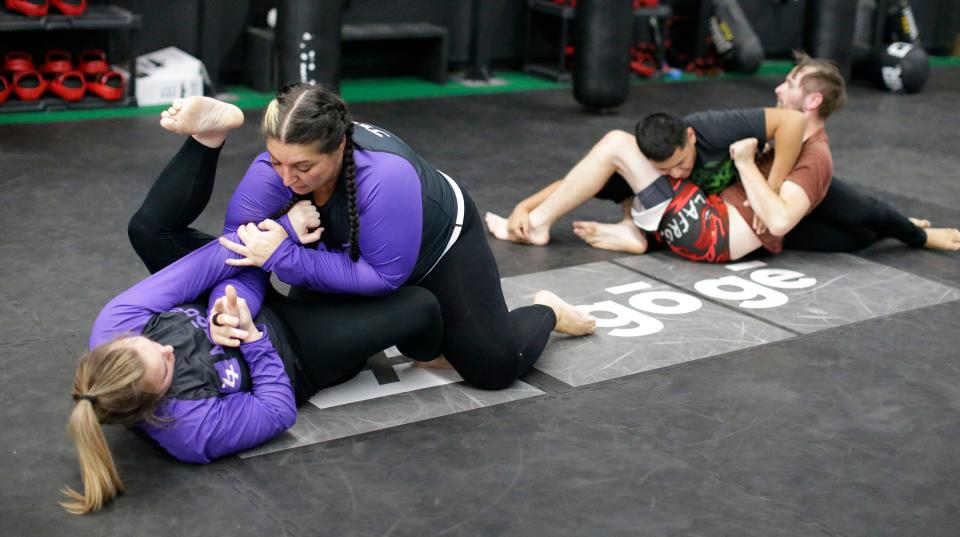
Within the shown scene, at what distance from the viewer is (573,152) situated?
21.4 feet

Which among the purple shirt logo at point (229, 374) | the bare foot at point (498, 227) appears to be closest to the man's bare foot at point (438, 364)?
the purple shirt logo at point (229, 374)

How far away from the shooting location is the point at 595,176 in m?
4.62

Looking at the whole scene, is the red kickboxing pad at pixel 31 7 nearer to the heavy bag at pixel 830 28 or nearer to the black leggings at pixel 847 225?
the black leggings at pixel 847 225

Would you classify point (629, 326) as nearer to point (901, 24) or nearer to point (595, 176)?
point (595, 176)

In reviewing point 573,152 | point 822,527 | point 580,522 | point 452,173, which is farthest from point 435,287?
point 573,152

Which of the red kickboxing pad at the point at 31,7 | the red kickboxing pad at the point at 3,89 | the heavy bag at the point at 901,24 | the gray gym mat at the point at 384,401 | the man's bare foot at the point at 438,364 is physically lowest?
the gray gym mat at the point at 384,401

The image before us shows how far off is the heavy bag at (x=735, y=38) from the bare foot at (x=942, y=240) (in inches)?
159

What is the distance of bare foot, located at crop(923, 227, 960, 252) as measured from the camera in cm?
496

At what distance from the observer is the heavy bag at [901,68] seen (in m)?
8.48

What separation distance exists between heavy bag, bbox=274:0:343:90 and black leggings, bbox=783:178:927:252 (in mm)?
2856

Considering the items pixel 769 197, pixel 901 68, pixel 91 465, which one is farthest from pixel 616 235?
pixel 901 68

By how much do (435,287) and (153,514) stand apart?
0.98 metres

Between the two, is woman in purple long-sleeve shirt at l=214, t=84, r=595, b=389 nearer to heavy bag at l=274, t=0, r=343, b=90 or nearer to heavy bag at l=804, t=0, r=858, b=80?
heavy bag at l=274, t=0, r=343, b=90

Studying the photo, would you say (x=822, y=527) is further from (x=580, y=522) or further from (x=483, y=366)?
(x=483, y=366)
